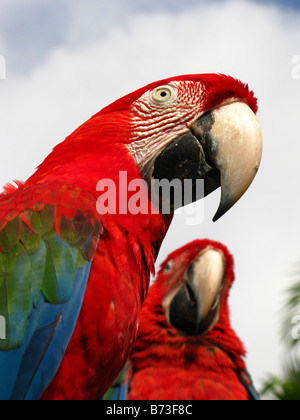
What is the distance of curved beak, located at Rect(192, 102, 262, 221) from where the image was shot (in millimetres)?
2068

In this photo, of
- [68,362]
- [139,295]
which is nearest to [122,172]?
[139,295]

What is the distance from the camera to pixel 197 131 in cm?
214

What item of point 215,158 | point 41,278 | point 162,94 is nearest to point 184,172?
point 215,158

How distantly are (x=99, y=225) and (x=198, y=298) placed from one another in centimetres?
202

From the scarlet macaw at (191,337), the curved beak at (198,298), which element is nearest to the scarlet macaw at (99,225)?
the scarlet macaw at (191,337)

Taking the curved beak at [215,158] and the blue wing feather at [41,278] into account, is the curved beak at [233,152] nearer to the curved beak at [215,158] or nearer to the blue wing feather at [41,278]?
the curved beak at [215,158]

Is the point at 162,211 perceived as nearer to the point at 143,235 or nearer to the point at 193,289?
the point at 143,235

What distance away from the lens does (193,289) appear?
3.81 metres

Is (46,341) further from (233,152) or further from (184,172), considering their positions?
(233,152)

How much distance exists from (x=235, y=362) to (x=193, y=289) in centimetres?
55

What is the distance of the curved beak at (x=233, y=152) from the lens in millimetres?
2068

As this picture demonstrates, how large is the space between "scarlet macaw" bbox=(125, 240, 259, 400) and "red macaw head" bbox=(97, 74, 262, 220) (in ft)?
5.69

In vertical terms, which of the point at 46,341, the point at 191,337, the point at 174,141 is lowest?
the point at 191,337

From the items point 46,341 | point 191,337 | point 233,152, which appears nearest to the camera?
point 46,341
